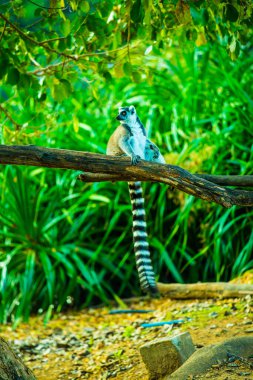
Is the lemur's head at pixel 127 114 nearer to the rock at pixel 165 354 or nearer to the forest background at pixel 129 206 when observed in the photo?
the rock at pixel 165 354

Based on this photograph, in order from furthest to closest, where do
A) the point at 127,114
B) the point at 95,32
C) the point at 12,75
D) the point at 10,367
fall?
1. the point at 127,114
2. the point at 12,75
3. the point at 95,32
4. the point at 10,367

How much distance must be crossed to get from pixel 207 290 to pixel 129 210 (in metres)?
1.85

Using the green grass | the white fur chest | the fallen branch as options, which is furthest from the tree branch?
the green grass

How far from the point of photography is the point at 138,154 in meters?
3.99

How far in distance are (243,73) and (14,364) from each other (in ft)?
14.7

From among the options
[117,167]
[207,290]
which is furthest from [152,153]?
[207,290]

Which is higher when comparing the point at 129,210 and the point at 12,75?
the point at 12,75

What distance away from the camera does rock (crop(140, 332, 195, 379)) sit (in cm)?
340

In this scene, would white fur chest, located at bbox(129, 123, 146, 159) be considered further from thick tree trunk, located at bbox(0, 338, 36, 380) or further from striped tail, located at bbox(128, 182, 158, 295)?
thick tree trunk, located at bbox(0, 338, 36, 380)

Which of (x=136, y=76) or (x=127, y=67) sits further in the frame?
(x=136, y=76)

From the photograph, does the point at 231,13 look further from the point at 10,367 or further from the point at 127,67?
the point at 10,367

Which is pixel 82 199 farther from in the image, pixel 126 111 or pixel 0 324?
pixel 126 111

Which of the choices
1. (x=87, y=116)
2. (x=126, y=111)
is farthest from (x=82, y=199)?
(x=126, y=111)

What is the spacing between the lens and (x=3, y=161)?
3.04m
